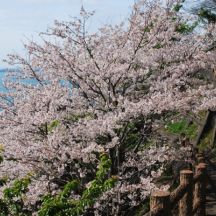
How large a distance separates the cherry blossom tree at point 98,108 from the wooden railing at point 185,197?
0.87 m

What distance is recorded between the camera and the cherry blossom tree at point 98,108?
7934mm

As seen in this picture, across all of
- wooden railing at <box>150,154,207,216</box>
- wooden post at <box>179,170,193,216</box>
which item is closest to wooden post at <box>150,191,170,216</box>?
wooden railing at <box>150,154,207,216</box>

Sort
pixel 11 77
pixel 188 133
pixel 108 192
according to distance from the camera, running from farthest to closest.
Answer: pixel 188 133 < pixel 11 77 < pixel 108 192

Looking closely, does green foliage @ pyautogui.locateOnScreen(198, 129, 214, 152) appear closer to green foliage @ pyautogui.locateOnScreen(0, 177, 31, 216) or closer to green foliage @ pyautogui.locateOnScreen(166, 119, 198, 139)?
green foliage @ pyautogui.locateOnScreen(166, 119, 198, 139)

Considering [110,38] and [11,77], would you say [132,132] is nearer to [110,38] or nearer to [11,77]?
[110,38]

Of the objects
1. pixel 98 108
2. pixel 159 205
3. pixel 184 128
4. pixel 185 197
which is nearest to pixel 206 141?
pixel 184 128

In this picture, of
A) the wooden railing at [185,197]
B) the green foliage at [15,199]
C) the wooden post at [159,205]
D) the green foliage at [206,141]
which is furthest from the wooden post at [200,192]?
the green foliage at [206,141]

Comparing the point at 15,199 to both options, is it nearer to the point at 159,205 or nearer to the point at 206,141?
the point at 159,205

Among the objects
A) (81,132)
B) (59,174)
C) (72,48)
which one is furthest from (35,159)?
(72,48)

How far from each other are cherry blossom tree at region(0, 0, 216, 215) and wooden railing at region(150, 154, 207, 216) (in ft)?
2.87

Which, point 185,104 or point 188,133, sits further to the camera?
point 188,133

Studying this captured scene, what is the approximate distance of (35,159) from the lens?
28.0ft

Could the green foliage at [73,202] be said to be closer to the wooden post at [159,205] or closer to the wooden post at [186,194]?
the wooden post at [186,194]

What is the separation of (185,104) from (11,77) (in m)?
4.91
